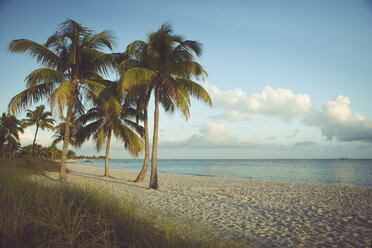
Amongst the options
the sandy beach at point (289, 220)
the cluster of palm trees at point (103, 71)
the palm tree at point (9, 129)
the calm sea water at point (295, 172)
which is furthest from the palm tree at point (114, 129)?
the palm tree at point (9, 129)

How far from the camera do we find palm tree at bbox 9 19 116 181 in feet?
27.8

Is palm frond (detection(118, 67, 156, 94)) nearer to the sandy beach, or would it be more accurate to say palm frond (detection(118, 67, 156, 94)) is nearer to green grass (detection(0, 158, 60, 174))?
the sandy beach

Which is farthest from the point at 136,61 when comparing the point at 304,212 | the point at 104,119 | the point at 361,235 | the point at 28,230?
the point at 361,235

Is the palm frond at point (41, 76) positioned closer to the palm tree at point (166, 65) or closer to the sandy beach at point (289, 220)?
the palm tree at point (166, 65)

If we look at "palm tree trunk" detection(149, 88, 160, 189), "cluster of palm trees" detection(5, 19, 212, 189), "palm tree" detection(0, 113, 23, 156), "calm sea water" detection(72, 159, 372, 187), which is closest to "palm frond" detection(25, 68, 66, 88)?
"cluster of palm trees" detection(5, 19, 212, 189)

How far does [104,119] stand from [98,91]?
236 inches

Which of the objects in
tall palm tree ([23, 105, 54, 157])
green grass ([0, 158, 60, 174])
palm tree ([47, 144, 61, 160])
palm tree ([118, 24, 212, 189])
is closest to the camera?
palm tree ([118, 24, 212, 189])

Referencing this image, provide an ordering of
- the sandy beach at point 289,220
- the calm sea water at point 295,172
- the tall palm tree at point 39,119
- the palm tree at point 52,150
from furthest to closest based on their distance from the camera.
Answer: the palm tree at point 52,150 < the tall palm tree at point 39,119 < the calm sea water at point 295,172 < the sandy beach at point 289,220

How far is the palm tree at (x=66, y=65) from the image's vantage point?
27.8 ft

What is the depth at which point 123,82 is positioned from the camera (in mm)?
8703

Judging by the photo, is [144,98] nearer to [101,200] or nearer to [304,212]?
[101,200]

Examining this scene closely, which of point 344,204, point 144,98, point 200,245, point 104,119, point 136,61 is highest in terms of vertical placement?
point 136,61

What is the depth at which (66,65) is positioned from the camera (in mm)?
9672

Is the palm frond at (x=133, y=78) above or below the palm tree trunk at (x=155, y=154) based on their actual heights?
above
